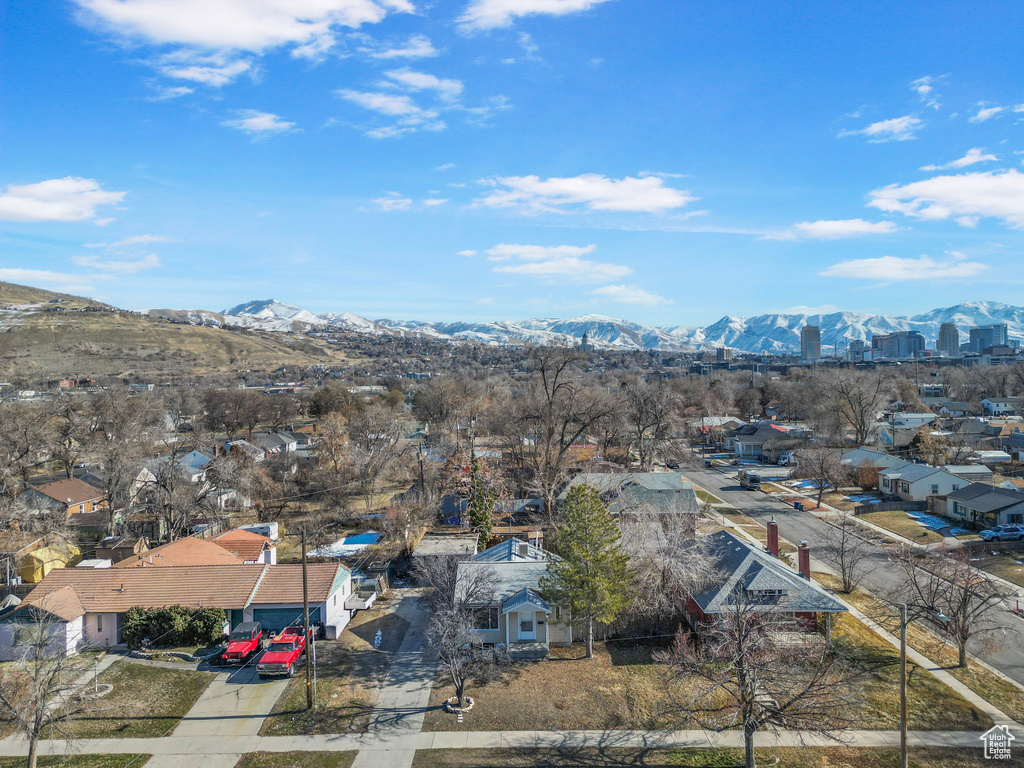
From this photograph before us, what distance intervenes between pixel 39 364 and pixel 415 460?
120m

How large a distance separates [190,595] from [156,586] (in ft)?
5.66

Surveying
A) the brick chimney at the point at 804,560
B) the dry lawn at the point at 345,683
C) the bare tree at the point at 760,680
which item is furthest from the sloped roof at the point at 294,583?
the brick chimney at the point at 804,560

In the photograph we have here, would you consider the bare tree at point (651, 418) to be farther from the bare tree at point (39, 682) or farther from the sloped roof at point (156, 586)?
the bare tree at point (39, 682)

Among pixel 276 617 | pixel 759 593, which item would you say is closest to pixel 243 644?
pixel 276 617

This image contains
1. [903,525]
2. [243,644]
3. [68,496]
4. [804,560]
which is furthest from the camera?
[68,496]

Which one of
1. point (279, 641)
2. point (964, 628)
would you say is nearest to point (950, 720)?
point (964, 628)

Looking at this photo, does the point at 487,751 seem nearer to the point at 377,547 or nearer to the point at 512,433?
the point at 377,547

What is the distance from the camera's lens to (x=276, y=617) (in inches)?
983

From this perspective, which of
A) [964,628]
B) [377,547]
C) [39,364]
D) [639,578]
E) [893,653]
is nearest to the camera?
[964,628]

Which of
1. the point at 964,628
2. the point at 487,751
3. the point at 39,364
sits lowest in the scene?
the point at 487,751

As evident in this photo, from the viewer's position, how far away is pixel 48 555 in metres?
32.5

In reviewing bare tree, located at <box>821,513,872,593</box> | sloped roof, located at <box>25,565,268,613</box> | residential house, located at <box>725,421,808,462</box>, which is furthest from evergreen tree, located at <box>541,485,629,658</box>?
residential house, located at <box>725,421,808,462</box>

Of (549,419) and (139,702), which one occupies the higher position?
(549,419)

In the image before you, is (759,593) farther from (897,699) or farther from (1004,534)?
(1004,534)
